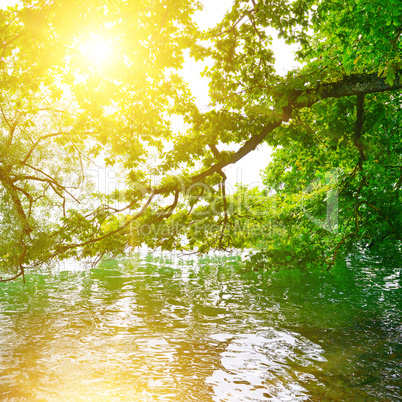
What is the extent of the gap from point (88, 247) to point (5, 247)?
2.79m

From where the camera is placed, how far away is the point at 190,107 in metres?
12.1

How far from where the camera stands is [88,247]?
44.0ft

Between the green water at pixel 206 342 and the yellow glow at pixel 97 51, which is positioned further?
the yellow glow at pixel 97 51

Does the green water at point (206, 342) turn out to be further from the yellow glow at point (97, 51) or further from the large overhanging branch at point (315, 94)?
the yellow glow at point (97, 51)

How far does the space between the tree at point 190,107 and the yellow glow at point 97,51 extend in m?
0.15

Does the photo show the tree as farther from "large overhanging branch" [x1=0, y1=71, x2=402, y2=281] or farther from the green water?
the green water

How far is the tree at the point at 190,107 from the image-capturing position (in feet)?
30.9

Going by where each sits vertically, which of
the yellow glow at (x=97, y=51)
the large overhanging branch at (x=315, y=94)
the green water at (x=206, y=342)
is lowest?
the green water at (x=206, y=342)

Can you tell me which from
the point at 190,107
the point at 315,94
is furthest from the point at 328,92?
the point at 190,107

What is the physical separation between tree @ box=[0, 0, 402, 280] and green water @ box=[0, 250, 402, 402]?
274cm

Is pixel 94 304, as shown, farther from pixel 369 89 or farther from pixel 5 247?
pixel 369 89

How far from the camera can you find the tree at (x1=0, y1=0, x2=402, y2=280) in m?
9.42

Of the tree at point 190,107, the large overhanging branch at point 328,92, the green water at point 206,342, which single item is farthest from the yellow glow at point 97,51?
the green water at point 206,342

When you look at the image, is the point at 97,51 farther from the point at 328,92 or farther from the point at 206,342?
the point at 206,342
